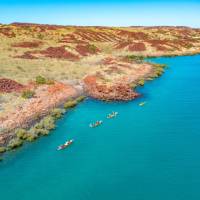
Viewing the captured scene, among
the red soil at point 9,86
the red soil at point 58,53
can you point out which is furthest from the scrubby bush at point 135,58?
the red soil at point 9,86

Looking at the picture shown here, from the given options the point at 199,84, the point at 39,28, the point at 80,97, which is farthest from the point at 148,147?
the point at 39,28

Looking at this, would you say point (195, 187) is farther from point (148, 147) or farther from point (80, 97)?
point (80, 97)

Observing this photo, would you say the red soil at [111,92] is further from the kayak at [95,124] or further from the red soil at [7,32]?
the red soil at [7,32]

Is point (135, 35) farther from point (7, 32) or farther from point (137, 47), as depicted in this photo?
point (7, 32)

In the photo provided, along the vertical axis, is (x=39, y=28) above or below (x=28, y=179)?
above

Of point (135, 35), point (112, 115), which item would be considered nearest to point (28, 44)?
point (135, 35)

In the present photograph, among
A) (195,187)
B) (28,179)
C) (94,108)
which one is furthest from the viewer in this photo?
(94,108)
